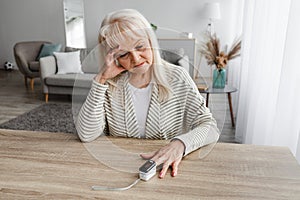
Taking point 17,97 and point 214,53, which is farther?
point 17,97

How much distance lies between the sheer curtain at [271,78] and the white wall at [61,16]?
290 cm

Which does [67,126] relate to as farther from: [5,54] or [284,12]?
[5,54]

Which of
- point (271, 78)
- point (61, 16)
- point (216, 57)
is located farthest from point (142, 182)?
point (61, 16)

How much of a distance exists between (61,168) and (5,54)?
6.78m

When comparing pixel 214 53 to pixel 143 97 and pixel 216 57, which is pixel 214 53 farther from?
pixel 143 97

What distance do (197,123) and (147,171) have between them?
0.21m

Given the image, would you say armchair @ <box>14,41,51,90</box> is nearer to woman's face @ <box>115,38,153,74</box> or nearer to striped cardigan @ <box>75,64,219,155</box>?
striped cardigan @ <box>75,64,219,155</box>

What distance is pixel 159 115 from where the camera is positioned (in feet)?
2.74

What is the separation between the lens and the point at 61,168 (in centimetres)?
83

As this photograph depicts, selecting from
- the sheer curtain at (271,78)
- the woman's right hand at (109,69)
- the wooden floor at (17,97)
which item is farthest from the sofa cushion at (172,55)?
the wooden floor at (17,97)

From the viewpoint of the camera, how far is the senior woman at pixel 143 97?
716mm

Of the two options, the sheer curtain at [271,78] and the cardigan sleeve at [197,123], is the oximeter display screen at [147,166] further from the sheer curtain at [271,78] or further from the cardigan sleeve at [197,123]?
the sheer curtain at [271,78]

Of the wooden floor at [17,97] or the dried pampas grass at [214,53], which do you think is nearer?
the dried pampas grass at [214,53]

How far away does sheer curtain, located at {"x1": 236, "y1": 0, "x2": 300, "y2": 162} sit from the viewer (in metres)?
1.39
